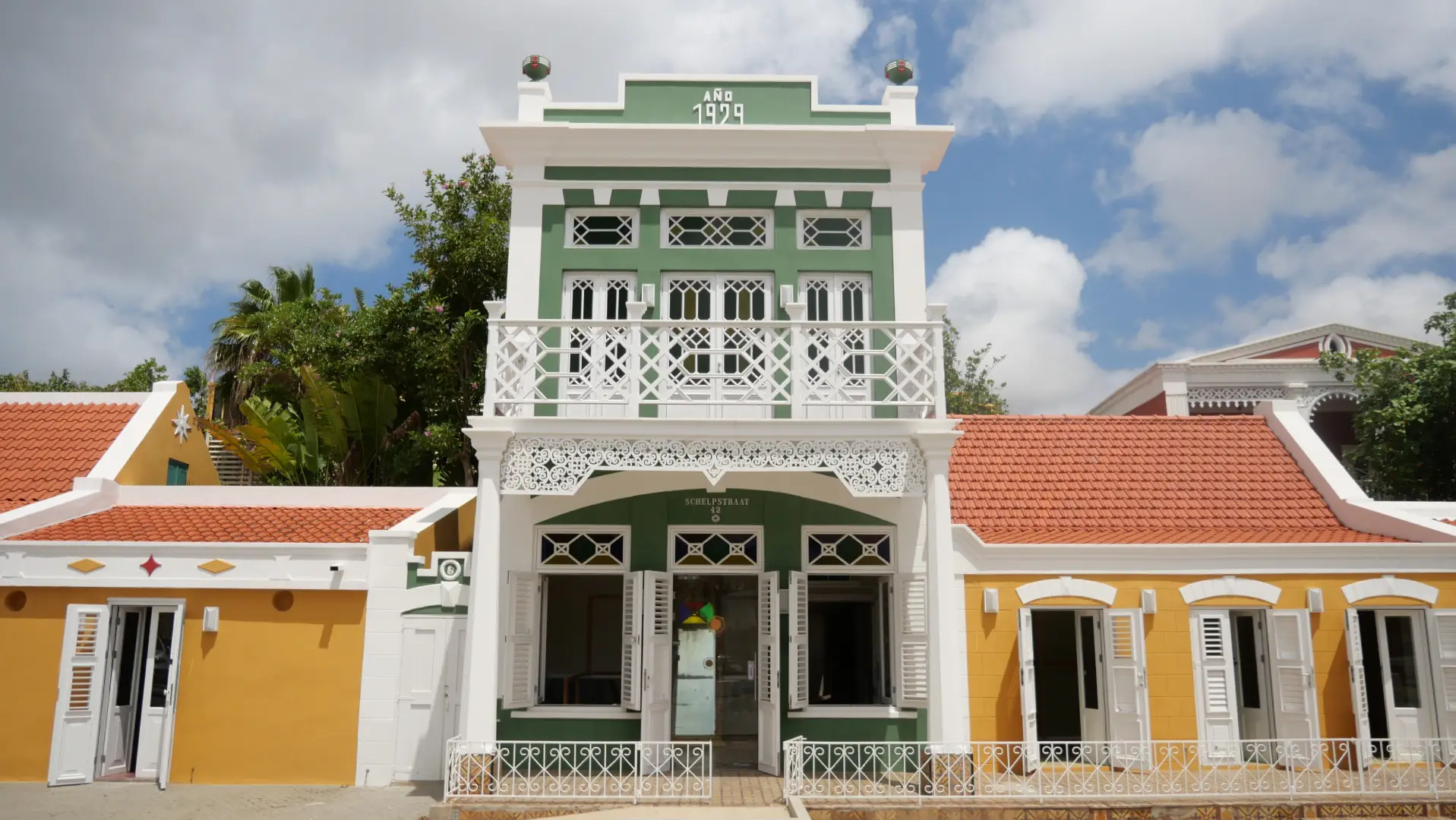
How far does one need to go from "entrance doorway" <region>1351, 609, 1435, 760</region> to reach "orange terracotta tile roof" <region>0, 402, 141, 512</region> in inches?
566

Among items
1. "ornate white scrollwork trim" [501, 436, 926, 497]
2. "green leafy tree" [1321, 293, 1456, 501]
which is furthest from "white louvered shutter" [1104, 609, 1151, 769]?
"green leafy tree" [1321, 293, 1456, 501]

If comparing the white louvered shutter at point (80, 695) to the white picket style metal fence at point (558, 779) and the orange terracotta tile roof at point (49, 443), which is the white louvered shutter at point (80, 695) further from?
the white picket style metal fence at point (558, 779)

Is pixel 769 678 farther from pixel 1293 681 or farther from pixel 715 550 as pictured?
pixel 1293 681

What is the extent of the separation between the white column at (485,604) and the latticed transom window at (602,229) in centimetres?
295

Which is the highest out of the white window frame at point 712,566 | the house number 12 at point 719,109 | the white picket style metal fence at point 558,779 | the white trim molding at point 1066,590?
the house number 12 at point 719,109

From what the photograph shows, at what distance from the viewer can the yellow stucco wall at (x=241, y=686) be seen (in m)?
9.91

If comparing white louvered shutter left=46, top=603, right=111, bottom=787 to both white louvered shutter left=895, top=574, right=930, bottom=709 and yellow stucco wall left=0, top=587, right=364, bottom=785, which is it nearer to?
yellow stucco wall left=0, top=587, right=364, bottom=785

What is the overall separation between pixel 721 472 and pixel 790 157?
3955 mm

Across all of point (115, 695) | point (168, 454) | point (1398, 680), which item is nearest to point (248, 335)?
point (168, 454)

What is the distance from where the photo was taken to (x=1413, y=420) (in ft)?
45.9

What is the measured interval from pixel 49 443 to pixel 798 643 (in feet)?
32.2

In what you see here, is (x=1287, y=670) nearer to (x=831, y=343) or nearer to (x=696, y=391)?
(x=831, y=343)

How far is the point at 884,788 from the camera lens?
8.78 m

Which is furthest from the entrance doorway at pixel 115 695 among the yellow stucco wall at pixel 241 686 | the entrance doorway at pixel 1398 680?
the entrance doorway at pixel 1398 680
